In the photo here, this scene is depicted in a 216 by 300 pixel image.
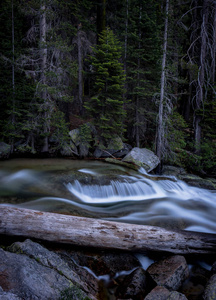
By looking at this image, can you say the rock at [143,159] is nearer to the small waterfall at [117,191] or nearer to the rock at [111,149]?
the rock at [111,149]

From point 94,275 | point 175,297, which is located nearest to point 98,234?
point 94,275

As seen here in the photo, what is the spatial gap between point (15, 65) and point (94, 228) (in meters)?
10.1

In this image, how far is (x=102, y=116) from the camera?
1035 centimetres

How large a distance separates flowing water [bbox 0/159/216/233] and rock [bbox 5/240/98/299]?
1977 millimetres

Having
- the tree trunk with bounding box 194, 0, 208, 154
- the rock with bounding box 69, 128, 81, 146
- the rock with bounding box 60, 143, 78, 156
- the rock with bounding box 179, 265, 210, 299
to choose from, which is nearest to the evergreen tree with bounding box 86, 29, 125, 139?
the rock with bounding box 69, 128, 81, 146

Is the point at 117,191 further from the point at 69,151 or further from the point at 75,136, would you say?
the point at 75,136

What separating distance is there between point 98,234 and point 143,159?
6898mm

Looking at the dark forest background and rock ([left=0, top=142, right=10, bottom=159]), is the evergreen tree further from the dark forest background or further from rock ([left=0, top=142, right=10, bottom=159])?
rock ([left=0, top=142, right=10, bottom=159])

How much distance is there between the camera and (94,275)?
3.75 metres

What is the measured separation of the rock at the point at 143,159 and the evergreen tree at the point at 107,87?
1566 mm

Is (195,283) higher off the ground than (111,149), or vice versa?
(111,149)

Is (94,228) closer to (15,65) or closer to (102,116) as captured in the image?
(102,116)

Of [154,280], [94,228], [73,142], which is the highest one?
[73,142]

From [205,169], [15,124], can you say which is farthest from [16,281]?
[205,169]
